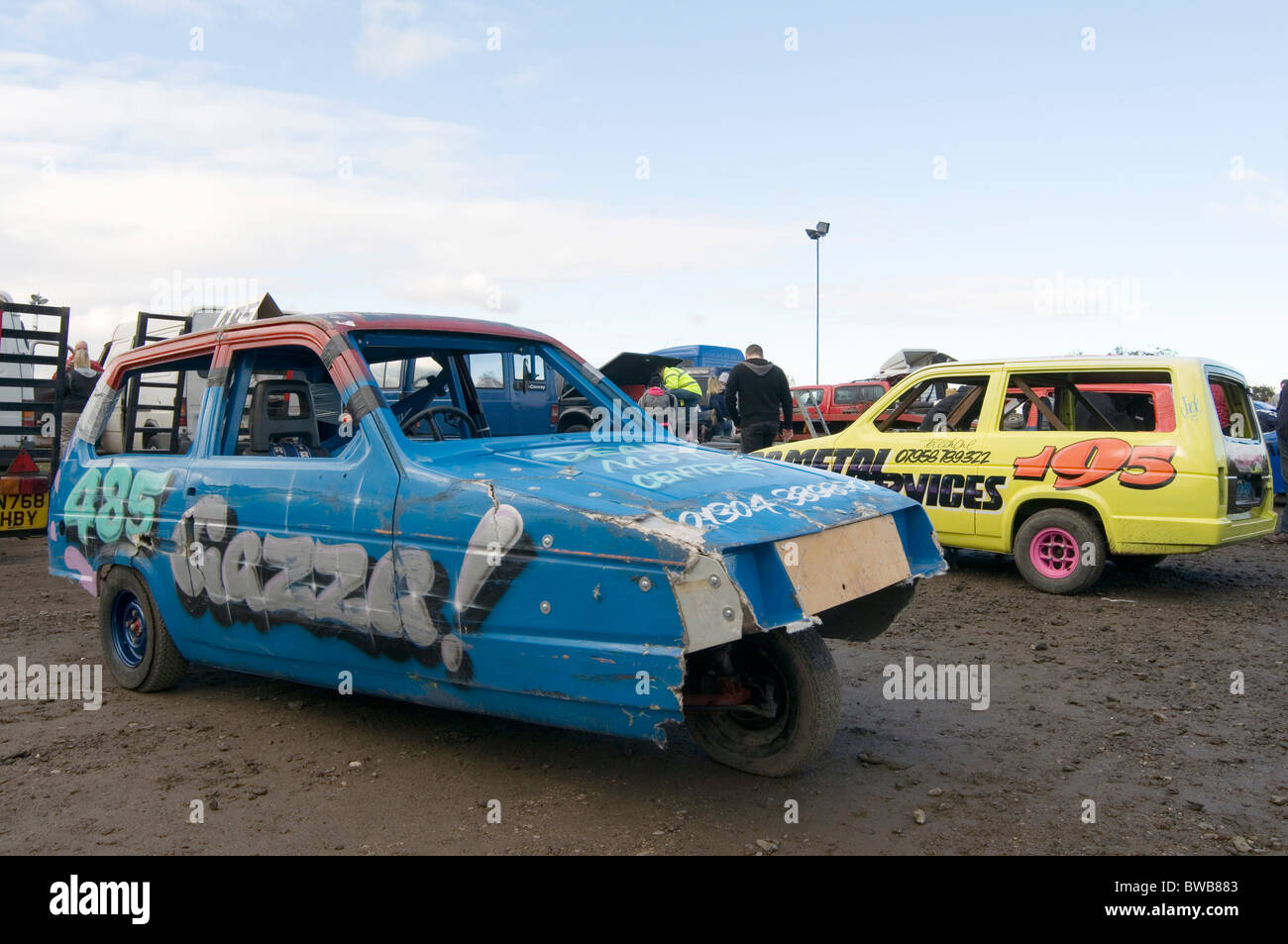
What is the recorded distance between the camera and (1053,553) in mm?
6992

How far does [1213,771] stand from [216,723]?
13.1 ft

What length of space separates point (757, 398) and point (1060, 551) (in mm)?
3586

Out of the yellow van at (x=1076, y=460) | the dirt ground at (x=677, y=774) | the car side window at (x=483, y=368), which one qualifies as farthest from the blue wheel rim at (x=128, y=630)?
the yellow van at (x=1076, y=460)

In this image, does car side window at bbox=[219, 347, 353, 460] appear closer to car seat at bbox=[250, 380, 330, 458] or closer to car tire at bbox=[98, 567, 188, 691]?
car seat at bbox=[250, 380, 330, 458]

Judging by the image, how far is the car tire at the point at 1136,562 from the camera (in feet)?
25.3

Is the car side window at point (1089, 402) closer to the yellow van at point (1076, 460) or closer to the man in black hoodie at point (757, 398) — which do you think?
the yellow van at point (1076, 460)

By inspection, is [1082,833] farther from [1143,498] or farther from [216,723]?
[1143,498]

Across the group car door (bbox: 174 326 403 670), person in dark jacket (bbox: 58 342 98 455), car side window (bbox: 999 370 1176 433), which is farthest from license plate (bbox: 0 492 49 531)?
car side window (bbox: 999 370 1176 433)

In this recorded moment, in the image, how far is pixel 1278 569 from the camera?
792 centimetres

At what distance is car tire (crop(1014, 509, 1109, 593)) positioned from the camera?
673 centimetres

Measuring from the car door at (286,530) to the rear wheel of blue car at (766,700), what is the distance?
1116mm

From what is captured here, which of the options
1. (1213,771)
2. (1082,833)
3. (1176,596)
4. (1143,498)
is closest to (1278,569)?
(1176,596)

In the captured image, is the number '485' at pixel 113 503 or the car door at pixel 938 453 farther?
the car door at pixel 938 453

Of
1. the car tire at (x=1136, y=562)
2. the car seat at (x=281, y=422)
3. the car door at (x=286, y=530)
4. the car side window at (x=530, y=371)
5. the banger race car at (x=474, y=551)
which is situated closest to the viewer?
the banger race car at (x=474, y=551)
